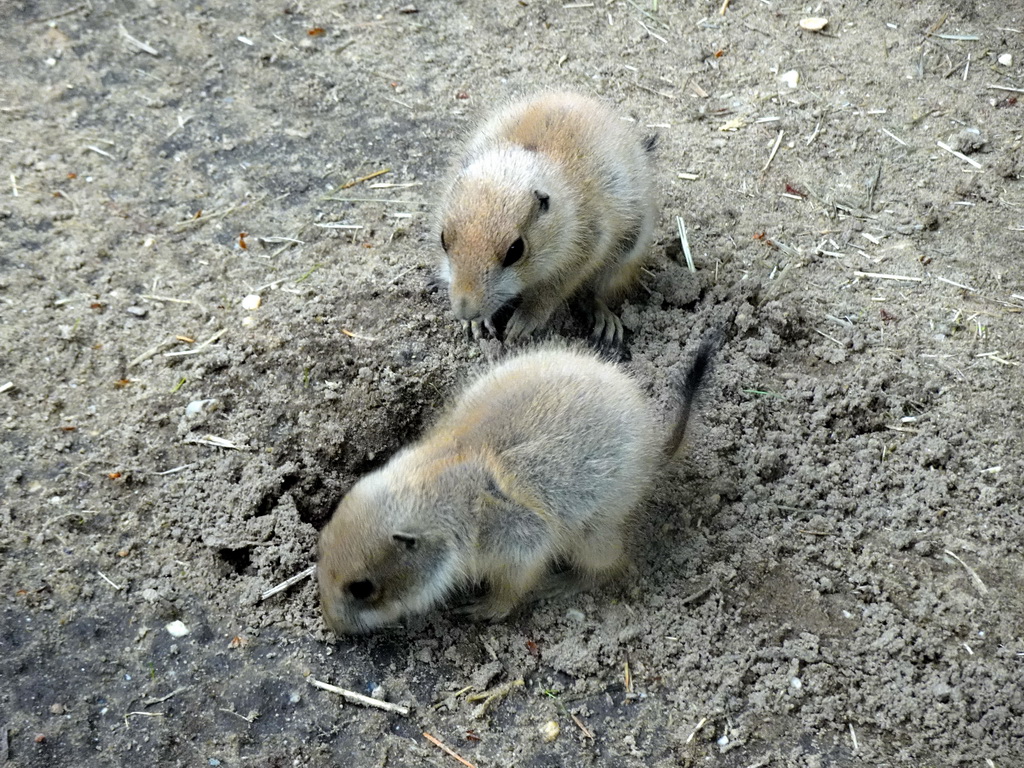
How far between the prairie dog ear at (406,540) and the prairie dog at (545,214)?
1445 millimetres

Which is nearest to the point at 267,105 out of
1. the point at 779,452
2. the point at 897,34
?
the point at 779,452

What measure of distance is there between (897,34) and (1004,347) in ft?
10.0

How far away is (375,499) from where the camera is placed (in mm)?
3793

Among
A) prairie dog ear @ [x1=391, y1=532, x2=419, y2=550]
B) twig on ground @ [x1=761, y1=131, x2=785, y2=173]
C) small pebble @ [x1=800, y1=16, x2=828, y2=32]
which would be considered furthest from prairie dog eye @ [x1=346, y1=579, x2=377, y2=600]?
small pebble @ [x1=800, y1=16, x2=828, y2=32]

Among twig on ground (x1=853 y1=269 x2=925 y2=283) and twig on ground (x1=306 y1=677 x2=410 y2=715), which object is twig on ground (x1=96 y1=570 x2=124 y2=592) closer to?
twig on ground (x1=306 y1=677 x2=410 y2=715)

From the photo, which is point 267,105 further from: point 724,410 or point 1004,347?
point 1004,347

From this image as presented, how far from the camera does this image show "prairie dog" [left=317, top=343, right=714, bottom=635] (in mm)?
3744

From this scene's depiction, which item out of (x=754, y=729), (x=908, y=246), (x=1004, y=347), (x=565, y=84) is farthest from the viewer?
(x=565, y=84)

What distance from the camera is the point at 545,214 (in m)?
4.88

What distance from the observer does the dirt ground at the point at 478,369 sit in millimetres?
3648

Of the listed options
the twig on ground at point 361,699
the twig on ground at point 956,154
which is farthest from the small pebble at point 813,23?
the twig on ground at point 361,699

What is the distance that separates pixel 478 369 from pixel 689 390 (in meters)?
1.22

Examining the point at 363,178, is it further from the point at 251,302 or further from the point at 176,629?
the point at 176,629

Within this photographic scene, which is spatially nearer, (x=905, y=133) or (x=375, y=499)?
(x=375, y=499)
